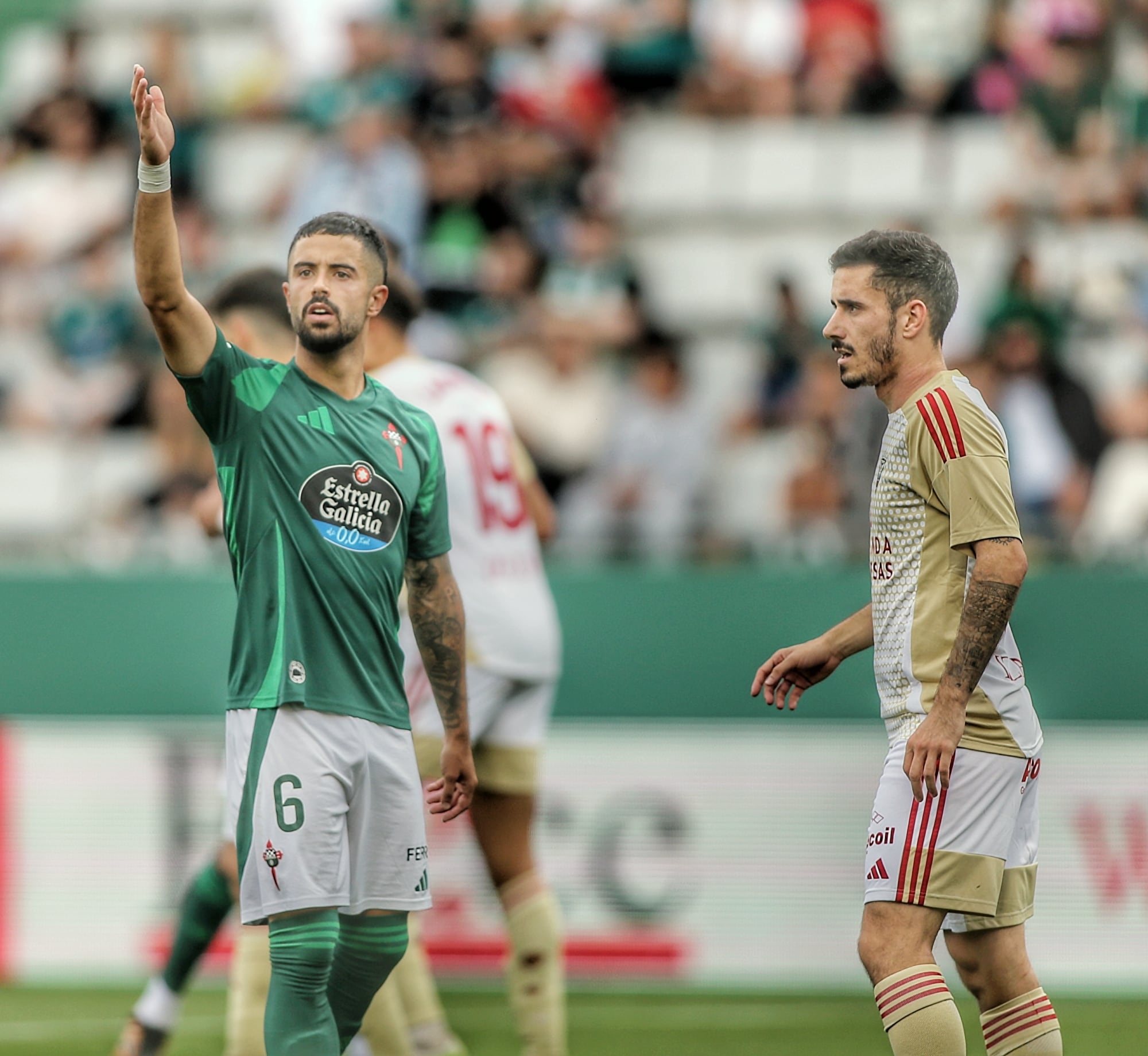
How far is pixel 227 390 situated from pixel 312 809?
3.30 feet

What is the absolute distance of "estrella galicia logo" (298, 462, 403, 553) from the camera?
437 centimetres

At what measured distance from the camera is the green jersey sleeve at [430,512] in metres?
4.64

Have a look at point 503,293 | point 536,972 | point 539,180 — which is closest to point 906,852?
point 536,972

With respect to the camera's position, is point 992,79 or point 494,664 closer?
point 494,664

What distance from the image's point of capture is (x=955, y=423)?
4.23 meters

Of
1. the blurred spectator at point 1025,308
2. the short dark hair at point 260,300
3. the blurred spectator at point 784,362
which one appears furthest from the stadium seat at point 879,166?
the short dark hair at point 260,300

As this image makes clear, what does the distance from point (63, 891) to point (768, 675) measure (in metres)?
4.54

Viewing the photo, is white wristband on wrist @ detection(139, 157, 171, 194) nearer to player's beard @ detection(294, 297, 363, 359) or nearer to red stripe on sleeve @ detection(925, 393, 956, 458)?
player's beard @ detection(294, 297, 363, 359)

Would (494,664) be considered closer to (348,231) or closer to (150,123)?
(348,231)

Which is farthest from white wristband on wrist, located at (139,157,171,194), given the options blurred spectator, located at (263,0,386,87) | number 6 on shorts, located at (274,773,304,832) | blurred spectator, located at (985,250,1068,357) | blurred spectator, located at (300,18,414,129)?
blurred spectator, located at (263,0,386,87)

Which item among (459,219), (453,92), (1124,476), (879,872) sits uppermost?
(453,92)

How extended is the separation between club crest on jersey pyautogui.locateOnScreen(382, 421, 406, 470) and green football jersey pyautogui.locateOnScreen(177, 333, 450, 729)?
0.08 metres

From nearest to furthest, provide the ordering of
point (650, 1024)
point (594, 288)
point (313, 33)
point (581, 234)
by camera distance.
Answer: point (650, 1024), point (594, 288), point (581, 234), point (313, 33)

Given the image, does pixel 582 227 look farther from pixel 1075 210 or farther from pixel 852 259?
pixel 852 259
